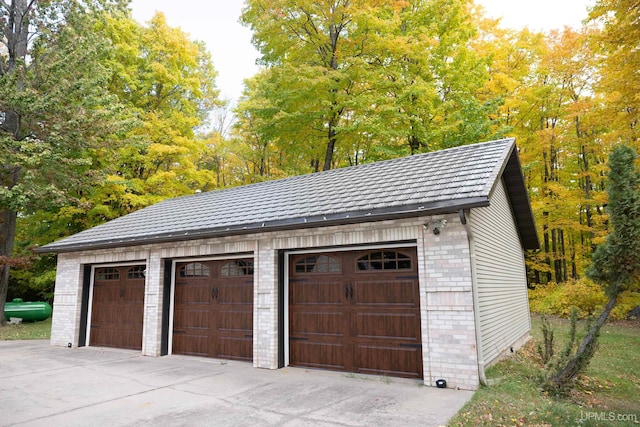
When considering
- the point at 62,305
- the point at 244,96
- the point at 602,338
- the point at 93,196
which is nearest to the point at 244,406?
→ the point at 62,305

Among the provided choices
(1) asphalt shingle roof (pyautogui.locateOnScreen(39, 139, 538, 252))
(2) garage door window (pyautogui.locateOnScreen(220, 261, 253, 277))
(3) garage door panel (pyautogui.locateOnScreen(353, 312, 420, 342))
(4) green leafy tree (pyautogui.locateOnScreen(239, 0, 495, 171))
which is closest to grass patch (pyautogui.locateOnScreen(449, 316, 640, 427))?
(3) garage door panel (pyautogui.locateOnScreen(353, 312, 420, 342))

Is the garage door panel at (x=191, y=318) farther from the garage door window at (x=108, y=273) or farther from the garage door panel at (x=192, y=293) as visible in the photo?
the garage door window at (x=108, y=273)

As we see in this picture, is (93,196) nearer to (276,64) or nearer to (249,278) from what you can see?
(276,64)

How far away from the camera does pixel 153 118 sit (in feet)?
60.2

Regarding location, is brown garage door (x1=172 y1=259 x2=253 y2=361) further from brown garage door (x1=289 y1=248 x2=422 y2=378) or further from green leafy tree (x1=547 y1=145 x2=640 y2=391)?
green leafy tree (x1=547 y1=145 x2=640 y2=391)

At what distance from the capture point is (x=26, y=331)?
47.8 feet

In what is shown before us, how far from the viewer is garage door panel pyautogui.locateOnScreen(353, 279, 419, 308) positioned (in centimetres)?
670

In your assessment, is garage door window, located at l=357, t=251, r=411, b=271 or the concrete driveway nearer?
the concrete driveway

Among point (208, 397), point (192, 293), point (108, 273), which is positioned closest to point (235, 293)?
point (192, 293)

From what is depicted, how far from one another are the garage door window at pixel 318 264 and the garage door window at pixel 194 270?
2719 millimetres

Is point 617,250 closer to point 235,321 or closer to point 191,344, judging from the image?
point 235,321

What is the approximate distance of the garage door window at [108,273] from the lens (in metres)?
11.2

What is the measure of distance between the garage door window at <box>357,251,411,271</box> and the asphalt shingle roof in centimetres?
83

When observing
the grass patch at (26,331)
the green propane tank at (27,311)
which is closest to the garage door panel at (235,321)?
the grass patch at (26,331)
